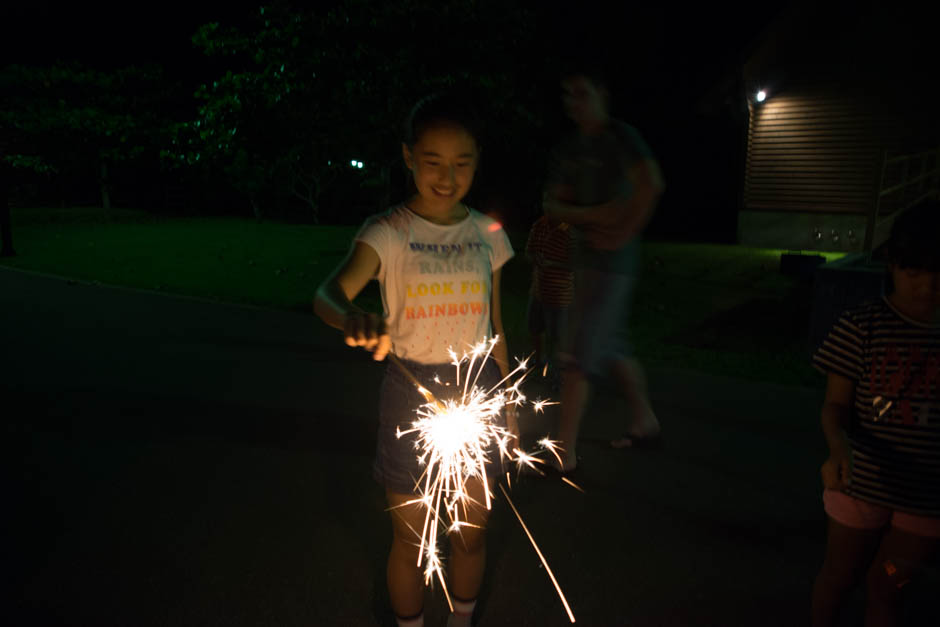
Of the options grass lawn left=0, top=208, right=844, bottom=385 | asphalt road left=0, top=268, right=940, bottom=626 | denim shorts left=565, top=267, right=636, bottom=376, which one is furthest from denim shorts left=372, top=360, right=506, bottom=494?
grass lawn left=0, top=208, right=844, bottom=385

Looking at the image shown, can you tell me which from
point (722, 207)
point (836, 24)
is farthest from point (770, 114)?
point (722, 207)

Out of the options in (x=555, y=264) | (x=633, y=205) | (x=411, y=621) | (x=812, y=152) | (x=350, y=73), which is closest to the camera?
(x=411, y=621)

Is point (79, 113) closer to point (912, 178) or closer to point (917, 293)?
point (912, 178)

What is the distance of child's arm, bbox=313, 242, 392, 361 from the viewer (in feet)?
6.18

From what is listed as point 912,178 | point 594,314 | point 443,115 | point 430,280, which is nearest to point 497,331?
point 430,280

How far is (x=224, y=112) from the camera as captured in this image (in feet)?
34.3

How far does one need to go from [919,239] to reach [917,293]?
0.58 feet

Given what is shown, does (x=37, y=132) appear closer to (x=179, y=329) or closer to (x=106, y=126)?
(x=106, y=126)

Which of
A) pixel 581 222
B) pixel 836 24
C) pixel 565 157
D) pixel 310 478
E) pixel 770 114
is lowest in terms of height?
pixel 310 478

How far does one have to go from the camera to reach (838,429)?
224 cm

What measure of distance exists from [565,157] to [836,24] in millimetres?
17603

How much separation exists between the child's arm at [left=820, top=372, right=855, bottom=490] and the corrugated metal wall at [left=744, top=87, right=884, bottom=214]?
17543 millimetres

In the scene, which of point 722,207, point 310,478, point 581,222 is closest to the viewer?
point 581,222

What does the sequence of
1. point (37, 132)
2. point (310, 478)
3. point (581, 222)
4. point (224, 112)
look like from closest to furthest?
point (581, 222), point (310, 478), point (224, 112), point (37, 132)
